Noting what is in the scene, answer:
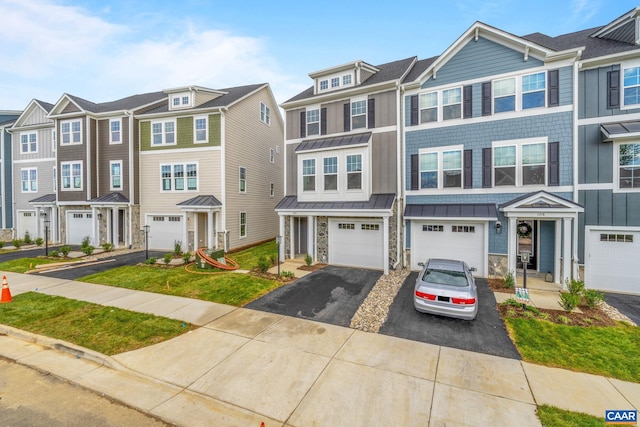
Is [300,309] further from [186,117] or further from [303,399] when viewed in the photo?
[186,117]

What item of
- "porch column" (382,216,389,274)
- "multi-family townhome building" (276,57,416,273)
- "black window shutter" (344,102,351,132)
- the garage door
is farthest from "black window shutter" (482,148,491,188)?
the garage door

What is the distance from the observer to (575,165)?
11.1m

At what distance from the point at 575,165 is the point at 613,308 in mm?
5549

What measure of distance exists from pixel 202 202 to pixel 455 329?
15488 mm

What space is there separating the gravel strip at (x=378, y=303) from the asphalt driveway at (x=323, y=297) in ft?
0.74

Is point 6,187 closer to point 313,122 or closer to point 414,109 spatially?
point 313,122

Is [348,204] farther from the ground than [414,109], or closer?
closer

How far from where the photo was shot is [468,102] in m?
12.7

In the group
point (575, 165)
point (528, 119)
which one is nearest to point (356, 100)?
point (528, 119)

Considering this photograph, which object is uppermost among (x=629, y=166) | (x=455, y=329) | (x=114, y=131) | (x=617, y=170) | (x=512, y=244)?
(x=114, y=131)

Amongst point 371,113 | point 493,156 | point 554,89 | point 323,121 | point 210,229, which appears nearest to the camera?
point 554,89

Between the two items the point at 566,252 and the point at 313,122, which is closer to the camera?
the point at 566,252

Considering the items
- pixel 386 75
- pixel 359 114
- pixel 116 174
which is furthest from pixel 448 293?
pixel 116 174

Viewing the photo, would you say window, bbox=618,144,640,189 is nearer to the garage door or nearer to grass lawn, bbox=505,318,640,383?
grass lawn, bbox=505,318,640,383
